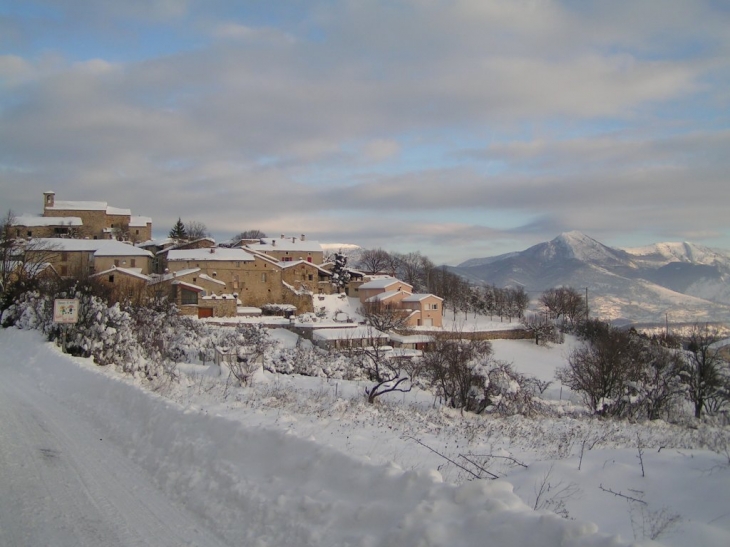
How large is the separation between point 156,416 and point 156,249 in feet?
233

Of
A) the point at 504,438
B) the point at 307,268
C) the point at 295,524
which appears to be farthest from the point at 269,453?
the point at 307,268

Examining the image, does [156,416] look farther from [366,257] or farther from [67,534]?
[366,257]

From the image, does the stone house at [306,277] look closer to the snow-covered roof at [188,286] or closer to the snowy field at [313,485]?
the snow-covered roof at [188,286]

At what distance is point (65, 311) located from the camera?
61.4 ft

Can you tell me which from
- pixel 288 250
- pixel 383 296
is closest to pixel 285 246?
pixel 288 250

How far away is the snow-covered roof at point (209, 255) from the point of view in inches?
2378

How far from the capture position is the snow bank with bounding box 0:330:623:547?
185 inches

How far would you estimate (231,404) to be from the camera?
11.0 meters

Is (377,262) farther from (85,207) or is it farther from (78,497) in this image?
(78,497)

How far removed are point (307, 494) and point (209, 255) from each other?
57768mm

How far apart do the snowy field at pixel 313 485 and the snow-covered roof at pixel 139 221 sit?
258ft

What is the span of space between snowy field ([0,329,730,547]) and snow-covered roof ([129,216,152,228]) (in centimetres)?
7857

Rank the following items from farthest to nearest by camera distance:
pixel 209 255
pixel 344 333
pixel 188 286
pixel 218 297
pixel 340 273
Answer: pixel 340 273 → pixel 209 255 → pixel 218 297 → pixel 188 286 → pixel 344 333

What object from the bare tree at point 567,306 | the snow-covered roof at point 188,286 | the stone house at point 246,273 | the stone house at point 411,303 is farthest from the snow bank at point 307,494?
the bare tree at point 567,306
